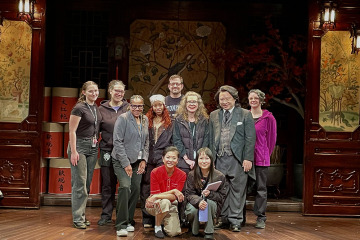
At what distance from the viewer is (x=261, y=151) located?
589cm

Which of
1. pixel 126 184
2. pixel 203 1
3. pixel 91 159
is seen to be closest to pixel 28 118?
pixel 91 159

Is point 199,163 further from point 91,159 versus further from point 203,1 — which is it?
point 203,1

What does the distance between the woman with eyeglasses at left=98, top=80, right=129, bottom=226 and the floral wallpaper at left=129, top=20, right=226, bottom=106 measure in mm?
2567

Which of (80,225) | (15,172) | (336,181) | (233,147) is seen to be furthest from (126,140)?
(336,181)

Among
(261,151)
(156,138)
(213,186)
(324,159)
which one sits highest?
(156,138)

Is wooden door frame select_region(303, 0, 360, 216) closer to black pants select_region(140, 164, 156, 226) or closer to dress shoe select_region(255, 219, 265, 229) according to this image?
dress shoe select_region(255, 219, 265, 229)

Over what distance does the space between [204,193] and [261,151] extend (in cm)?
99

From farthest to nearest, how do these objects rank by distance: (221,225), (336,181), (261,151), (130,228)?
(336,181)
(261,151)
(221,225)
(130,228)

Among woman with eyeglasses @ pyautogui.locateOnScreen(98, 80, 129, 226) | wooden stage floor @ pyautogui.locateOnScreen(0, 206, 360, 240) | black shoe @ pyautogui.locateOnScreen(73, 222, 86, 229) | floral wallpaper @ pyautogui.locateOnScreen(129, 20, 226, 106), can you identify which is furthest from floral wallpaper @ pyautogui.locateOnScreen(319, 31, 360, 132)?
black shoe @ pyautogui.locateOnScreen(73, 222, 86, 229)

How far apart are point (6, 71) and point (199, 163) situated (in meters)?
2.94

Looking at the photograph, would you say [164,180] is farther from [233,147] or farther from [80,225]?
[80,225]

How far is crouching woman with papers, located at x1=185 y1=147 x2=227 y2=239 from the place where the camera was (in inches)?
202

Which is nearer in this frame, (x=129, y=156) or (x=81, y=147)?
(x=129, y=156)

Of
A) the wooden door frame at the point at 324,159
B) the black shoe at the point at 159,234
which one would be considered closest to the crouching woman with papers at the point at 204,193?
the black shoe at the point at 159,234
